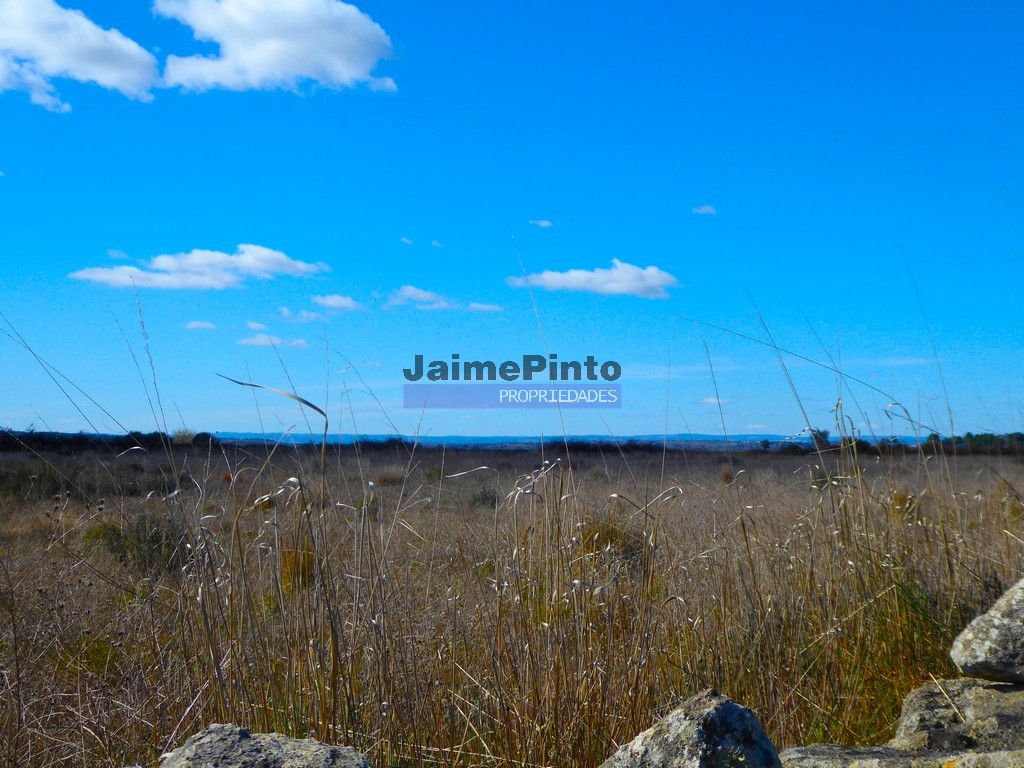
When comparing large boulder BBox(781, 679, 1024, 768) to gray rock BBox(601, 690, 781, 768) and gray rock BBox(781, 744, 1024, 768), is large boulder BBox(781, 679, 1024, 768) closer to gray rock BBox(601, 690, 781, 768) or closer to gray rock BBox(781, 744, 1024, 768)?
gray rock BBox(781, 744, 1024, 768)

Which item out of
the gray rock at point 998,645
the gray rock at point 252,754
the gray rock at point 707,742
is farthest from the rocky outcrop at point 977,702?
the gray rock at point 252,754

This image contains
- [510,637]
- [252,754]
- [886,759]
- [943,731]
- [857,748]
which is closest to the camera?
[252,754]

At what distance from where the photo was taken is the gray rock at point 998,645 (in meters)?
2.31

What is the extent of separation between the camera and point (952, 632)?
10.5 feet

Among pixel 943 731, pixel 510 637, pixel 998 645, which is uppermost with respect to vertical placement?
pixel 998 645

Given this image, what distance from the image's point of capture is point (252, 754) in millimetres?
1573

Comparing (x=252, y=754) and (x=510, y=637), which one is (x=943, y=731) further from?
(x=252, y=754)

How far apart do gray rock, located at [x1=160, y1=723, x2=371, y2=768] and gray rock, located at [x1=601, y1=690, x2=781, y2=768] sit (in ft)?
1.91

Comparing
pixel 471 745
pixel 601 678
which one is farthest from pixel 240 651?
pixel 601 678

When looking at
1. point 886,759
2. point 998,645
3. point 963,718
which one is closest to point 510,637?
point 886,759

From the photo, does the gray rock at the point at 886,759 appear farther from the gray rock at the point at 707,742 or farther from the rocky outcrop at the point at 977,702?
the gray rock at the point at 707,742

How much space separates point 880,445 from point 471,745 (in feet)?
8.93

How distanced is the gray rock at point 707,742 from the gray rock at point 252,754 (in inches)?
22.9

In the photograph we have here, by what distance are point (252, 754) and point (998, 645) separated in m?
2.07
